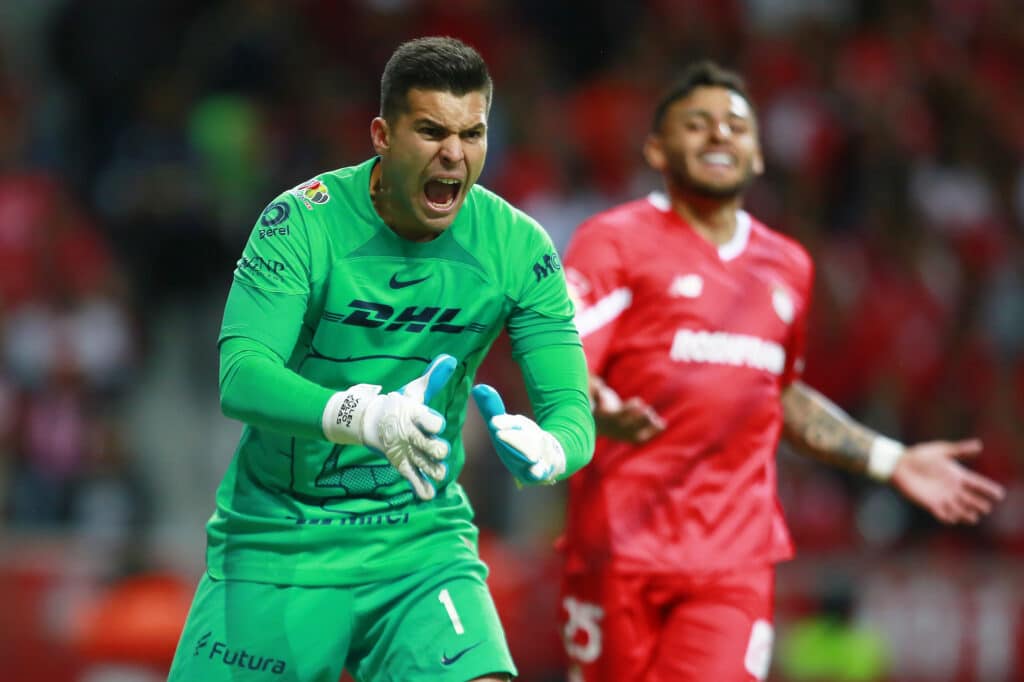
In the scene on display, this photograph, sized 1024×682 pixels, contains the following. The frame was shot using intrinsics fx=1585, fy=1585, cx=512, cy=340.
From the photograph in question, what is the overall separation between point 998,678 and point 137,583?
189 inches

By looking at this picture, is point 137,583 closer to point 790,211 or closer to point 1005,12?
point 790,211

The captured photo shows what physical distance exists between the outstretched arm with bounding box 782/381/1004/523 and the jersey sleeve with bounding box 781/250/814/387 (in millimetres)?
84

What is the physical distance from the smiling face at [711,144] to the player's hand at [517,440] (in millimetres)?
1926

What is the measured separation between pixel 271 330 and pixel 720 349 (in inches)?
75.7

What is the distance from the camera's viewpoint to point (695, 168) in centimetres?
545

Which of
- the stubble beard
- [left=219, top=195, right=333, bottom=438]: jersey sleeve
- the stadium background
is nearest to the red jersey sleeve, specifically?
the stubble beard

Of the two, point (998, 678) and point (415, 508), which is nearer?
point (415, 508)

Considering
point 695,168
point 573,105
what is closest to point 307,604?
point 695,168

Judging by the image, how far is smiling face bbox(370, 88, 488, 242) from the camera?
3986mm

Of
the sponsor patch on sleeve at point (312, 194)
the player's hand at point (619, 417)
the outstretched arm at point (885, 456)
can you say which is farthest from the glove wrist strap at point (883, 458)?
the sponsor patch on sleeve at point (312, 194)

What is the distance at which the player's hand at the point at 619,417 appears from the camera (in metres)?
4.96

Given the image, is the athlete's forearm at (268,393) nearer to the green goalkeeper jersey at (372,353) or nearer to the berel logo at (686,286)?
the green goalkeeper jersey at (372,353)

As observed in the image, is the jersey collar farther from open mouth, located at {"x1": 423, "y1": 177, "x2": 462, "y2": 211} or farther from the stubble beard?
open mouth, located at {"x1": 423, "y1": 177, "x2": 462, "y2": 211}

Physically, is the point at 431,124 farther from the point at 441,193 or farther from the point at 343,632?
the point at 343,632
